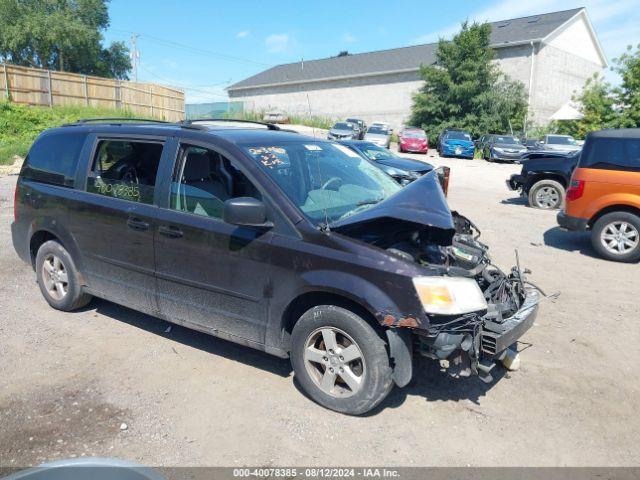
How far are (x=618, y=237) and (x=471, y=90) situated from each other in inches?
1104

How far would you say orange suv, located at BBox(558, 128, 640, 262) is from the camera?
7676 millimetres

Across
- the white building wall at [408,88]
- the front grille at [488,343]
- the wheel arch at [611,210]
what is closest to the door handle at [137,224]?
the front grille at [488,343]

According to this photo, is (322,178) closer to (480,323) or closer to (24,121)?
(480,323)

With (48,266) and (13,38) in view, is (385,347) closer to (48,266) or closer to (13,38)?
(48,266)

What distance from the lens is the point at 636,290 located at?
649 centimetres

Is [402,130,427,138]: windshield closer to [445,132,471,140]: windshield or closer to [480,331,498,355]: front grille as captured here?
[445,132,471,140]: windshield

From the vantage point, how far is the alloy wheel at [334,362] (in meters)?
3.48

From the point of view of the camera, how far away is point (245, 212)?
354cm

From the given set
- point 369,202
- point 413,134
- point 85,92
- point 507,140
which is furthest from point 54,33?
point 369,202

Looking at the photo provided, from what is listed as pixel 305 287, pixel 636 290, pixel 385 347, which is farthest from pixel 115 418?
pixel 636 290

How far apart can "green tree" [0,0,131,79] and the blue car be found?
1339 inches

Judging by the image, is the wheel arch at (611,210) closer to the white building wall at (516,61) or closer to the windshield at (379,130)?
the windshield at (379,130)

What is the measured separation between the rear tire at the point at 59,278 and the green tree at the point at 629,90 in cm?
2891

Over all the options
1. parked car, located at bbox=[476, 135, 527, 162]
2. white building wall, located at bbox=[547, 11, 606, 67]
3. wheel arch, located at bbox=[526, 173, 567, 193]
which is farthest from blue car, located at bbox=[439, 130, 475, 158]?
wheel arch, located at bbox=[526, 173, 567, 193]
